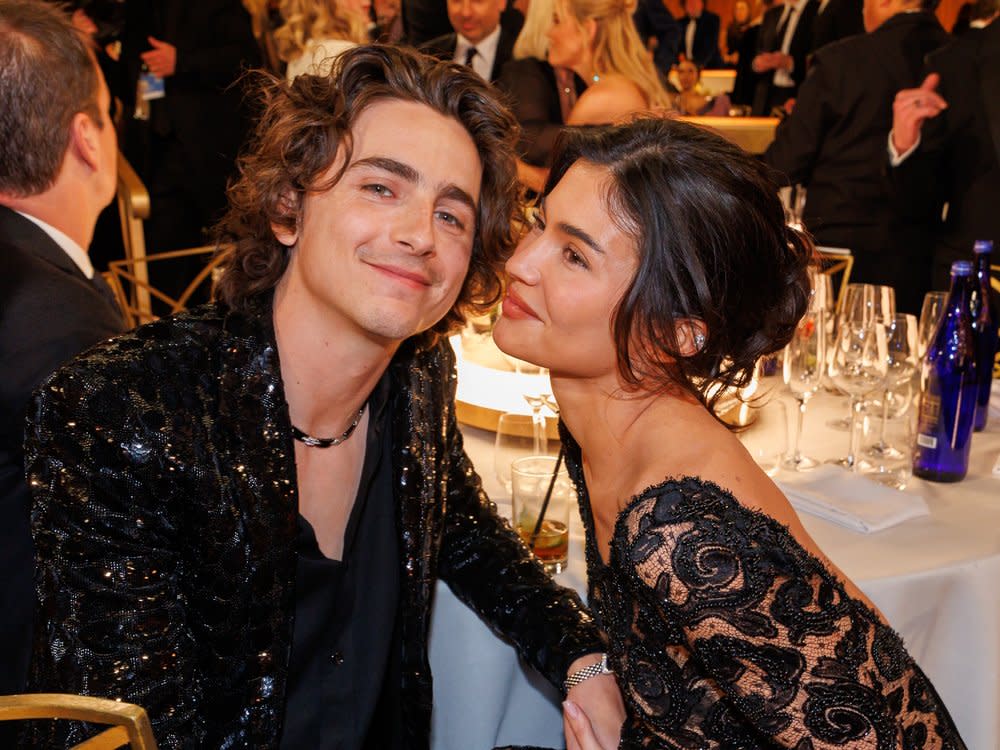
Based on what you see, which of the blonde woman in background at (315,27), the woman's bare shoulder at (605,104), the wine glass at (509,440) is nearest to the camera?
the wine glass at (509,440)

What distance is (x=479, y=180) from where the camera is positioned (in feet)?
6.10

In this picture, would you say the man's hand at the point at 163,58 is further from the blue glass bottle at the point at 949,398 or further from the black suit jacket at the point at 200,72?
the blue glass bottle at the point at 949,398

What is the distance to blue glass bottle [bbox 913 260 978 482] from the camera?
7.30 feet

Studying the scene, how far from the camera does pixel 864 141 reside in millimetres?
5090

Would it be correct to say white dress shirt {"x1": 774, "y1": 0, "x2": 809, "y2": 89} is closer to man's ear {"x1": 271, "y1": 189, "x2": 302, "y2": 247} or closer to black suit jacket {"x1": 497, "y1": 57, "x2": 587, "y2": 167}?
black suit jacket {"x1": 497, "y1": 57, "x2": 587, "y2": 167}

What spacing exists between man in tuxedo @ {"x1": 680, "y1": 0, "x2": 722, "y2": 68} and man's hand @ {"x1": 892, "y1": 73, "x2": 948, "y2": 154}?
7971 millimetres

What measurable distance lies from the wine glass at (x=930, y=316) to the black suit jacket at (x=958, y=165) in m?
2.26

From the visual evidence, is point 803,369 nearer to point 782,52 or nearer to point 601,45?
point 601,45

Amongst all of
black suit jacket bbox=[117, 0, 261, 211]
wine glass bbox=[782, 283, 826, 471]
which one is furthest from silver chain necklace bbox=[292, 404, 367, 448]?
black suit jacket bbox=[117, 0, 261, 211]

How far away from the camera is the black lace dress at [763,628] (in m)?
1.25

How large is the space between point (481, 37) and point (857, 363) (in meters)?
3.76

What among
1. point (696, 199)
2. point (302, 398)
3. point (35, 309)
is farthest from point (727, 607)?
point (35, 309)

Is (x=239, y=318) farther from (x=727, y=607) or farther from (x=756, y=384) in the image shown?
Result: (x=756, y=384)

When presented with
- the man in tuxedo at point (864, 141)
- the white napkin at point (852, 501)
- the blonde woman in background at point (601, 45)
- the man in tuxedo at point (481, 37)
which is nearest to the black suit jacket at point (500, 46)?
the man in tuxedo at point (481, 37)
